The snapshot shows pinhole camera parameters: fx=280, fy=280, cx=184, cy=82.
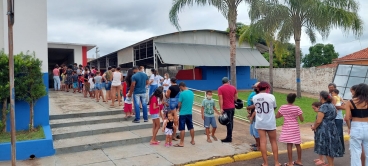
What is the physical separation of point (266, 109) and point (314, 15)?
444 inches

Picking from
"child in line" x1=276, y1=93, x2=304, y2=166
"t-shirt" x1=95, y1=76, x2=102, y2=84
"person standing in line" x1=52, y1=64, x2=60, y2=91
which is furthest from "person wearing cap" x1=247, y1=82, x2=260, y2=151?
"person standing in line" x1=52, y1=64, x2=60, y2=91

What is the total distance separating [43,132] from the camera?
6.42 metres

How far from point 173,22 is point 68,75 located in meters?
5.85

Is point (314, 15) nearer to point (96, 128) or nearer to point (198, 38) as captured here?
point (198, 38)

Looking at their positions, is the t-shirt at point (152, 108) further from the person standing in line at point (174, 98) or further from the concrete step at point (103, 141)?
the concrete step at point (103, 141)

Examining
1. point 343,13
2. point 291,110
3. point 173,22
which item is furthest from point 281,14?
point 291,110

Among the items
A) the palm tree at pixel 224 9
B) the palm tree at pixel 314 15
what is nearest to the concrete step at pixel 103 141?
the palm tree at pixel 224 9

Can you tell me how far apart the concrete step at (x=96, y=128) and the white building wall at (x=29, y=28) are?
157 centimetres

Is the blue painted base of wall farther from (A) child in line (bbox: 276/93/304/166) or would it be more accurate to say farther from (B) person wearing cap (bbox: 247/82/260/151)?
(A) child in line (bbox: 276/93/304/166)

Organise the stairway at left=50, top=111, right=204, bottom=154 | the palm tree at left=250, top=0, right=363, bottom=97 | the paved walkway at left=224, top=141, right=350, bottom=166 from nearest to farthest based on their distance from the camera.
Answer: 1. the paved walkway at left=224, top=141, right=350, bottom=166
2. the stairway at left=50, top=111, right=204, bottom=154
3. the palm tree at left=250, top=0, right=363, bottom=97

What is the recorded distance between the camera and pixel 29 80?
6.27 m

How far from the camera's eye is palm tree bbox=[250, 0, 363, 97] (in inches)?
558

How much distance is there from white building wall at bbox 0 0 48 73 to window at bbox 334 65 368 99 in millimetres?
15109

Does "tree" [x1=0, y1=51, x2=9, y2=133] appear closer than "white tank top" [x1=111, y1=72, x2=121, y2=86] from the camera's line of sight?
Yes
